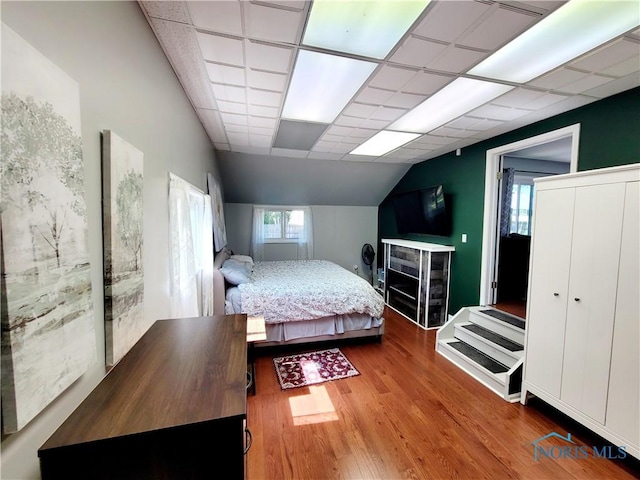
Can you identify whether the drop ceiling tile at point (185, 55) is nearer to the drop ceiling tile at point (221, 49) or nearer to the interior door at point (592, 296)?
the drop ceiling tile at point (221, 49)

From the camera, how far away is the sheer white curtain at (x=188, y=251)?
1.77 meters

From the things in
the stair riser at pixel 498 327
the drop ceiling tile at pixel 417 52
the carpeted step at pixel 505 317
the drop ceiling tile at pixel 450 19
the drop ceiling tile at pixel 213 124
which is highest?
the drop ceiling tile at pixel 213 124

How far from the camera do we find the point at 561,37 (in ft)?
4.76

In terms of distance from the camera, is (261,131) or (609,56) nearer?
(609,56)

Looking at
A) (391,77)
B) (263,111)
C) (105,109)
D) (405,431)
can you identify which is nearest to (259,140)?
(263,111)

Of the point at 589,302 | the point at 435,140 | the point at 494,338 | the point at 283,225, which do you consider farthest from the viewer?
the point at 283,225

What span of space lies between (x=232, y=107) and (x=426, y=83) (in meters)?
1.61

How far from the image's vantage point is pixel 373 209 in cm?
601

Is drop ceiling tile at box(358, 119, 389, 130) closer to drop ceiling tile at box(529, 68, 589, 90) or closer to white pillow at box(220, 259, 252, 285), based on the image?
drop ceiling tile at box(529, 68, 589, 90)

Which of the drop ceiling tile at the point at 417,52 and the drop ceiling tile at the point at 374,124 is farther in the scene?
the drop ceiling tile at the point at 374,124

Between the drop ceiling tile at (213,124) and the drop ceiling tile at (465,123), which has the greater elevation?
the drop ceiling tile at (465,123)

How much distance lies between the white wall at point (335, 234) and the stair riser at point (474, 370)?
10.1 feet

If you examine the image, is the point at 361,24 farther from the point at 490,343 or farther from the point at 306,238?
the point at 306,238

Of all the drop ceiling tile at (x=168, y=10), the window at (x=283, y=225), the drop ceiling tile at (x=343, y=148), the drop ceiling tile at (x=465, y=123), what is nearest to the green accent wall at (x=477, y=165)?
the drop ceiling tile at (x=465, y=123)
